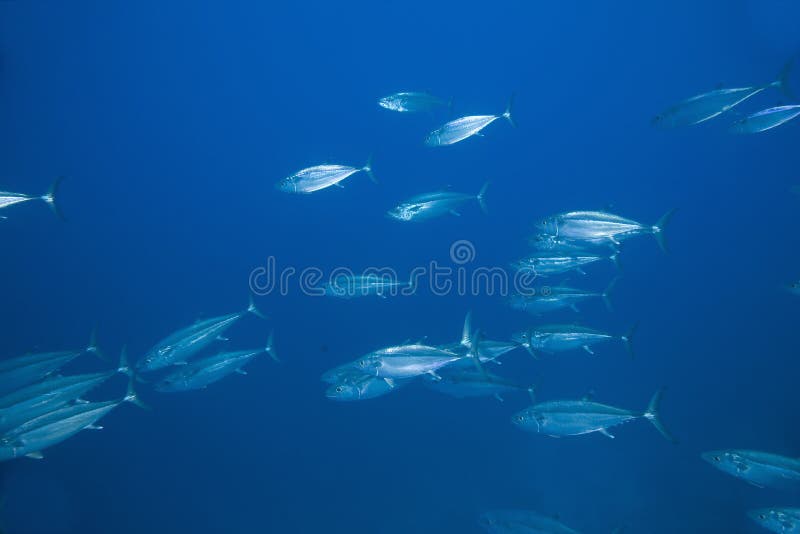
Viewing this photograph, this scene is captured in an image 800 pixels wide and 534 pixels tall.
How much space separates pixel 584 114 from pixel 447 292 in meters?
9.94

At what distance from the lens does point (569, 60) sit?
17641 millimetres

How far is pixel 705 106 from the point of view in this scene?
5.11 meters

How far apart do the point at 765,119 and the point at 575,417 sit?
13.1ft

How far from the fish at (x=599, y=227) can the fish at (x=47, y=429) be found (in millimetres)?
5104

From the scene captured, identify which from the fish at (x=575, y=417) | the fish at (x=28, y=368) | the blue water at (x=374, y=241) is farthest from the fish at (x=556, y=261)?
the fish at (x=28, y=368)

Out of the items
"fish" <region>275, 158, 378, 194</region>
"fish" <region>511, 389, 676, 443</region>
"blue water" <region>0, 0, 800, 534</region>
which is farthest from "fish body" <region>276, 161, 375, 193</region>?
"blue water" <region>0, 0, 800, 534</region>

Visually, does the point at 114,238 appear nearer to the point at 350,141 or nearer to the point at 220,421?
the point at 220,421

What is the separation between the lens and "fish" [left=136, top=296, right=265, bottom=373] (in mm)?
4910

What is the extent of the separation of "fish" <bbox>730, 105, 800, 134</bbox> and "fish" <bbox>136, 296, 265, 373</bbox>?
252 inches

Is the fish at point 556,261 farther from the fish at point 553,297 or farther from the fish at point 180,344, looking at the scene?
the fish at point 180,344

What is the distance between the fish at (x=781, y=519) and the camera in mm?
3924

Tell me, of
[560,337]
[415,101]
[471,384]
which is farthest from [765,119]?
[471,384]

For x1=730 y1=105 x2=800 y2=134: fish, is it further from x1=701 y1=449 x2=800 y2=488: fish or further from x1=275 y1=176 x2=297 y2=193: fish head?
x1=275 y1=176 x2=297 y2=193: fish head

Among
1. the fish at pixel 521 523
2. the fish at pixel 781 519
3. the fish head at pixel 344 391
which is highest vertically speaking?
the fish head at pixel 344 391
